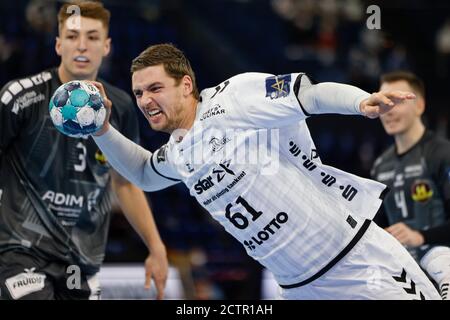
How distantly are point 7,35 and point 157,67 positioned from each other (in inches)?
388

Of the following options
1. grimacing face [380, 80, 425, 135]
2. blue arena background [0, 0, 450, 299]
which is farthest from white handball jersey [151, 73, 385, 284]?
blue arena background [0, 0, 450, 299]

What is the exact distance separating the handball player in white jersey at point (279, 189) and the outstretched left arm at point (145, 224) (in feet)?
5.21

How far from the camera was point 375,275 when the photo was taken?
19.0 ft

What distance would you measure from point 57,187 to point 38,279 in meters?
0.83

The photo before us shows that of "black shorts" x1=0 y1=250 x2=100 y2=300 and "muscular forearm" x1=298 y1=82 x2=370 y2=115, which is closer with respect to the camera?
"muscular forearm" x1=298 y1=82 x2=370 y2=115

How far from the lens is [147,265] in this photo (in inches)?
295

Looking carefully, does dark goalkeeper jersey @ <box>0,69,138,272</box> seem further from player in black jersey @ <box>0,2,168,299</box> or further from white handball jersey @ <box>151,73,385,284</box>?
white handball jersey @ <box>151,73,385,284</box>

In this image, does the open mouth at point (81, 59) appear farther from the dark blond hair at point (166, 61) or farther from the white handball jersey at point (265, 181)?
the white handball jersey at point (265, 181)

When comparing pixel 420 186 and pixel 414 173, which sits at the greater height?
pixel 414 173

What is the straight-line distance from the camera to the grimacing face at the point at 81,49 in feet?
23.4

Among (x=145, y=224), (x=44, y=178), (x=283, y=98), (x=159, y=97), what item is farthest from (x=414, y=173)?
(x=44, y=178)

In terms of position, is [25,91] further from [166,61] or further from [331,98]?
[331,98]

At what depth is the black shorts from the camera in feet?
22.0

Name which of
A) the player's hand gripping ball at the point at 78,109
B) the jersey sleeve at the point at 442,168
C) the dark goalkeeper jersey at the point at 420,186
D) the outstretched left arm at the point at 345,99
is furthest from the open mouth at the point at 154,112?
the dark goalkeeper jersey at the point at 420,186
